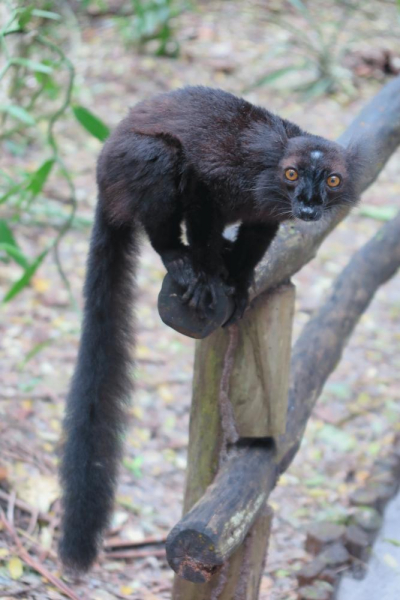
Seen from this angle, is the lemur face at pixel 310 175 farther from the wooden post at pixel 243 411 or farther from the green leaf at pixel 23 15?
the green leaf at pixel 23 15

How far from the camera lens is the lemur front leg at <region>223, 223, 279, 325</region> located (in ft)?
8.11

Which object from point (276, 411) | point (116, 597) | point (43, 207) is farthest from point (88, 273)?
point (43, 207)

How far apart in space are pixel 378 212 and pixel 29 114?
2.94 metres

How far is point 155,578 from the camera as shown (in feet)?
10.4

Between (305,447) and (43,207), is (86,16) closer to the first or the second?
(43,207)

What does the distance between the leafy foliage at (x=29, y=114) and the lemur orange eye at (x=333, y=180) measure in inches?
63.7

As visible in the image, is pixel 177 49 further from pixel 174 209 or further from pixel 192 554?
pixel 192 554

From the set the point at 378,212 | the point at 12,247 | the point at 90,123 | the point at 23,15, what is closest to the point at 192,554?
the point at 12,247

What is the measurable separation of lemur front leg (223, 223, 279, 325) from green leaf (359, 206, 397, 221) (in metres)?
3.71

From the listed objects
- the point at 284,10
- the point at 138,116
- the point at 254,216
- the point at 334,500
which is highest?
the point at 284,10

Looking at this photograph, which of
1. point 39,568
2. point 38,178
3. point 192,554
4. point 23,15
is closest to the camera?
point 192,554

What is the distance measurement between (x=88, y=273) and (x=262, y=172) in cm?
70

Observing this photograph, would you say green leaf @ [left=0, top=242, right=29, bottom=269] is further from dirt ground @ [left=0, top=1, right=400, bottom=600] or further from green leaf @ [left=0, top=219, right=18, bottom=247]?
dirt ground @ [left=0, top=1, right=400, bottom=600]

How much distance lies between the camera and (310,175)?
2.29m
